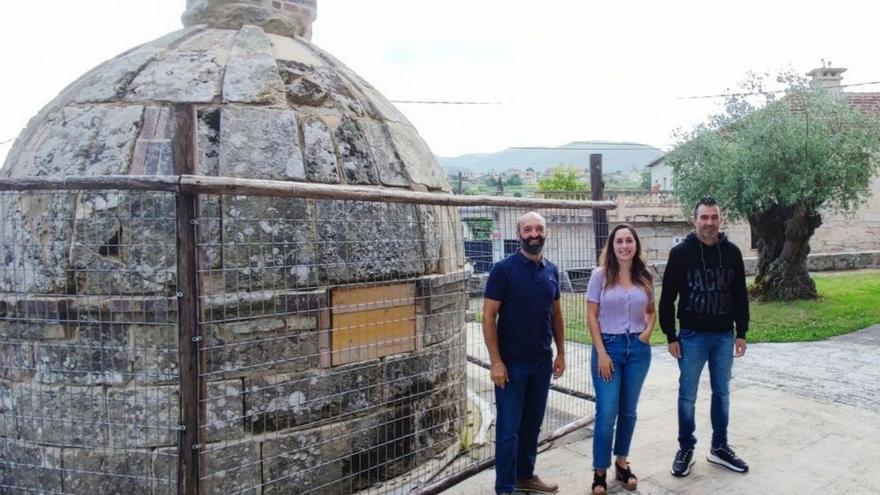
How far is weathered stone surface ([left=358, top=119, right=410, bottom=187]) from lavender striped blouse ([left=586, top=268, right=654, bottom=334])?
1639 mm

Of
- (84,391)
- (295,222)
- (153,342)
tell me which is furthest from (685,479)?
(84,391)

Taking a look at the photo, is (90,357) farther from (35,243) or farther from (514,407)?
(514,407)

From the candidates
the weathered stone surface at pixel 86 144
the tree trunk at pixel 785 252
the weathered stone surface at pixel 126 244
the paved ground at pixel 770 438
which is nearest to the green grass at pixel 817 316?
the tree trunk at pixel 785 252

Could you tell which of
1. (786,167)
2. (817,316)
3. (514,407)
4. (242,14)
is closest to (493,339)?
(514,407)

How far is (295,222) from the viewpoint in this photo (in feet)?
12.9

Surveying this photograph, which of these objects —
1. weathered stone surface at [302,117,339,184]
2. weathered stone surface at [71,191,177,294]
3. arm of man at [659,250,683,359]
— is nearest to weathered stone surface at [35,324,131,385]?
weathered stone surface at [71,191,177,294]

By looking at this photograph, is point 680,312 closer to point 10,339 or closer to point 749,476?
point 749,476

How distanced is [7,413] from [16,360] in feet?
1.26

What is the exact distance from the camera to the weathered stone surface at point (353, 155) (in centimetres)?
433

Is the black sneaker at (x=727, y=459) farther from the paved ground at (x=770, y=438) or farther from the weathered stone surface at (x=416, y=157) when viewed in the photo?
the weathered stone surface at (x=416, y=157)

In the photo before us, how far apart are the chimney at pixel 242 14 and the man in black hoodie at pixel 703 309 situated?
3.60 meters

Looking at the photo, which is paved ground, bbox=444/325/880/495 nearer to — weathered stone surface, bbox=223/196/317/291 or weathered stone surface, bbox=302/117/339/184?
weathered stone surface, bbox=223/196/317/291

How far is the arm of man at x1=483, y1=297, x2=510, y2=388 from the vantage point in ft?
12.3

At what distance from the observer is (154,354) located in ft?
12.1
